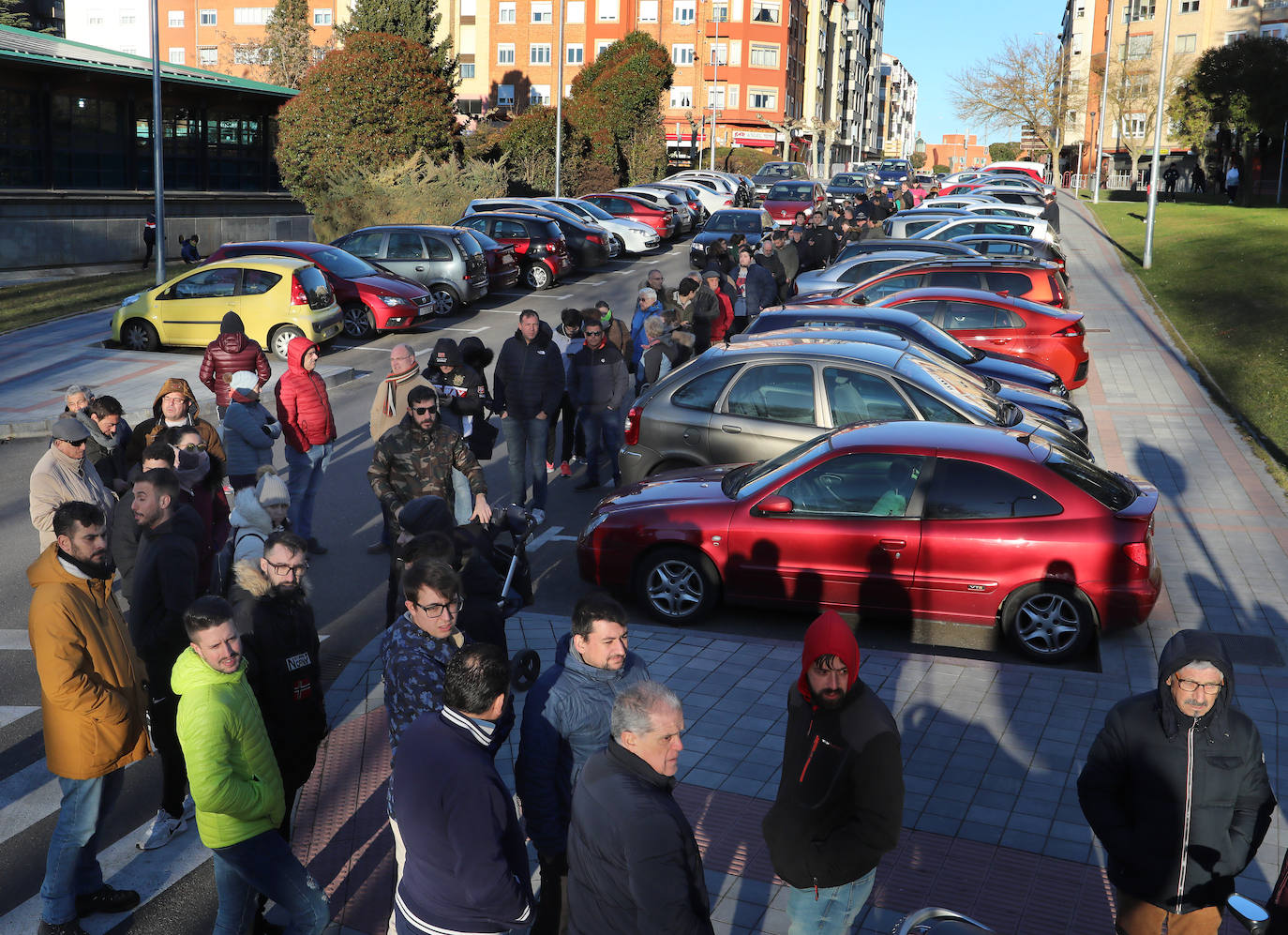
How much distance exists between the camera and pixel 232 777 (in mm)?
4410

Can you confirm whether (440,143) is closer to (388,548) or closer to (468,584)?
A: (388,548)

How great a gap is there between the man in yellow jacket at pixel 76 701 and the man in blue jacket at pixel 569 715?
183cm

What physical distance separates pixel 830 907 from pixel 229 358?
9.45 metres

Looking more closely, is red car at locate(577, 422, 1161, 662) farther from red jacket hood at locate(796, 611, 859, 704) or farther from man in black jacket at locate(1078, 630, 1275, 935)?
red jacket hood at locate(796, 611, 859, 704)

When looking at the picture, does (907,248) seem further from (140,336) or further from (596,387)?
(140,336)

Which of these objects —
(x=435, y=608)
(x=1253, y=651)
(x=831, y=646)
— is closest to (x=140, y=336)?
(x=435, y=608)

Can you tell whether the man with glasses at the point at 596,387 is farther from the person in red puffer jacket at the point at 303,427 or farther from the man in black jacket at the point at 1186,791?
the man in black jacket at the point at 1186,791

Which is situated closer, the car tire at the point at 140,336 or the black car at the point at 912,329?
the black car at the point at 912,329

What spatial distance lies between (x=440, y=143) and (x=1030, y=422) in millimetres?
27657

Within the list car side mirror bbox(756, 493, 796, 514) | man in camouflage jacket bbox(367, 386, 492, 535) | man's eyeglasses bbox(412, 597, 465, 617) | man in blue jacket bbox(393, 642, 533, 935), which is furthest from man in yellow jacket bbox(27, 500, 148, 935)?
car side mirror bbox(756, 493, 796, 514)

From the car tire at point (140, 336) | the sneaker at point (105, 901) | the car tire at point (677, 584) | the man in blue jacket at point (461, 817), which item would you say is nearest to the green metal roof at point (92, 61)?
the car tire at point (140, 336)

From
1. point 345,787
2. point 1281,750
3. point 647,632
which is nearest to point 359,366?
point 647,632

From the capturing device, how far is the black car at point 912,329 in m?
13.3

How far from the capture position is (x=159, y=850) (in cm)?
584
